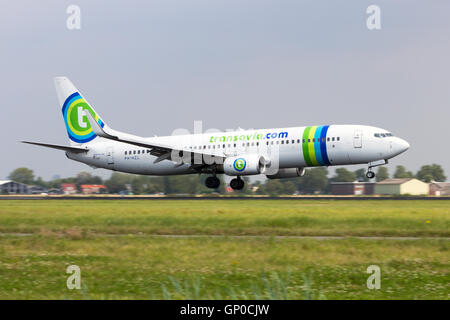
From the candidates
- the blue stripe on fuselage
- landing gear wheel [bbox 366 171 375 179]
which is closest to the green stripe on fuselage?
the blue stripe on fuselage

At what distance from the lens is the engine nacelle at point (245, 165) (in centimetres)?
4084

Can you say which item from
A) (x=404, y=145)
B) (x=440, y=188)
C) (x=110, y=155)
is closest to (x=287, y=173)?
(x=404, y=145)

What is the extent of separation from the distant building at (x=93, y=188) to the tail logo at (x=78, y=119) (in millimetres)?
29245

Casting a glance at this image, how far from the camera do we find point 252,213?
28.2 metres

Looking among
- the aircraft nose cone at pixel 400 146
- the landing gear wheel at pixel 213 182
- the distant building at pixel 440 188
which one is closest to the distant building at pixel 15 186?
the landing gear wheel at pixel 213 182

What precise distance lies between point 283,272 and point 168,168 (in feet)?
110

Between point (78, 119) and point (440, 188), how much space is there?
182 ft

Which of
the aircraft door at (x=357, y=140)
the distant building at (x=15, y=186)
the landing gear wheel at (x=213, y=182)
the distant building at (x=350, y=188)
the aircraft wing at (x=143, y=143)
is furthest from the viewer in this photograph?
the distant building at (x=350, y=188)

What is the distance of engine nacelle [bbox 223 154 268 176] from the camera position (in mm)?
40844

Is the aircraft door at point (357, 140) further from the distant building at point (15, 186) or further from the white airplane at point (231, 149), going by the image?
the distant building at point (15, 186)

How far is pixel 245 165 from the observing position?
134ft

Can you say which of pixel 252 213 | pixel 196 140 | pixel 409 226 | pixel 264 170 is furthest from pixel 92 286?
pixel 196 140

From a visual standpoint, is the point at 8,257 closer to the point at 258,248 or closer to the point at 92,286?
the point at 92,286
